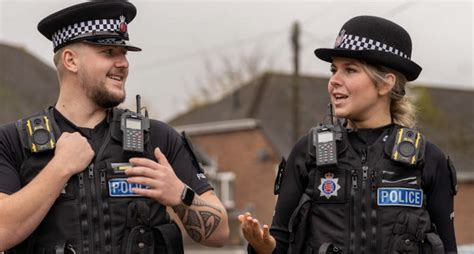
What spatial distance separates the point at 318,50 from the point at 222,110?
3969cm

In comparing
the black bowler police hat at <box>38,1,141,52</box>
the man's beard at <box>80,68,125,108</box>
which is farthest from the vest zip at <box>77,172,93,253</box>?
the black bowler police hat at <box>38,1,141,52</box>

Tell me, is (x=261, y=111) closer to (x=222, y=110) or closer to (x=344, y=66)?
(x=222, y=110)

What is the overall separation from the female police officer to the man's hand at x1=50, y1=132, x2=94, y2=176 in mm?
900

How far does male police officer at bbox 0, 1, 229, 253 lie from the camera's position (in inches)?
188

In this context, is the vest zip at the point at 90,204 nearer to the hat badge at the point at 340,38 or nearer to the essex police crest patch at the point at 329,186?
the essex police crest patch at the point at 329,186

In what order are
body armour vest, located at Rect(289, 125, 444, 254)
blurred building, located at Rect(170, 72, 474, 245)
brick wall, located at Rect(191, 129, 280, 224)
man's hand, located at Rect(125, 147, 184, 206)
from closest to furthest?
man's hand, located at Rect(125, 147, 184, 206) → body armour vest, located at Rect(289, 125, 444, 254) → brick wall, located at Rect(191, 129, 280, 224) → blurred building, located at Rect(170, 72, 474, 245)

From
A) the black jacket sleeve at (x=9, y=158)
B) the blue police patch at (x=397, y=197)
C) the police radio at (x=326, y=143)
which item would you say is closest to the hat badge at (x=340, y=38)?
the police radio at (x=326, y=143)

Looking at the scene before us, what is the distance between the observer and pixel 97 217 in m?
4.95

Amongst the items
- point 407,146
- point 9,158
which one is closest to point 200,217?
point 9,158

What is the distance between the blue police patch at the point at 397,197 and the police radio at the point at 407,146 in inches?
6.6

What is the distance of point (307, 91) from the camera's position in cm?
4684

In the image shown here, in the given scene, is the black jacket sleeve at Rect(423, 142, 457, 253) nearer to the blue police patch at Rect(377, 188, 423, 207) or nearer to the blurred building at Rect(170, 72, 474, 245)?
the blue police patch at Rect(377, 188, 423, 207)

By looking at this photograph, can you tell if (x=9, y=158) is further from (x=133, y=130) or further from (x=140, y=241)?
(x=140, y=241)

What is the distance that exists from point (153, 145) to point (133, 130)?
18 cm
